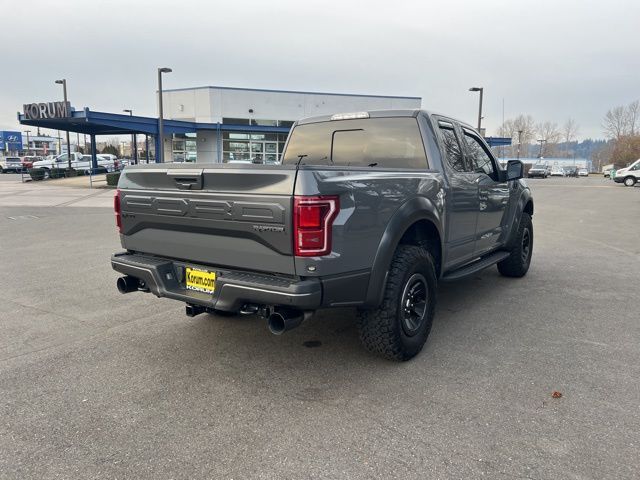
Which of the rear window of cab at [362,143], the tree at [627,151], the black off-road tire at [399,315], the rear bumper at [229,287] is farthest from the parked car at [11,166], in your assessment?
the tree at [627,151]

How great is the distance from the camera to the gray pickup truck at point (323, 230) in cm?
297

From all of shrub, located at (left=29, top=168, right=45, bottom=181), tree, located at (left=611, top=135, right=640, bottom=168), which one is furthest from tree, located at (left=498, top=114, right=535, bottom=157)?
shrub, located at (left=29, top=168, right=45, bottom=181)

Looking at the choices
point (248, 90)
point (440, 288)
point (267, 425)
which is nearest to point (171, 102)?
point (248, 90)

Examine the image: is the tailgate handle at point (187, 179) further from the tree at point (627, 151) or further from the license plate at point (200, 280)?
the tree at point (627, 151)

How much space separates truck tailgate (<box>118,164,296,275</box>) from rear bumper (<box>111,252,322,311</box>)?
71mm

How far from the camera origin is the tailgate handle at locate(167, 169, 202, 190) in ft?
11.0

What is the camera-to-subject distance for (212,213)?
3.27m

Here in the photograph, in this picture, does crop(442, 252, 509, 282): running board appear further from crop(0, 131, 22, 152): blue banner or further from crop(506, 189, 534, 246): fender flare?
crop(0, 131, 22, 152): blue banner

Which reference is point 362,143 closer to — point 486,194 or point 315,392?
point 486,194

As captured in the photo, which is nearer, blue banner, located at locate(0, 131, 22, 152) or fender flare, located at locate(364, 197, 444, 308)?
fender flare, located at locate(364, 197, 444, 308)

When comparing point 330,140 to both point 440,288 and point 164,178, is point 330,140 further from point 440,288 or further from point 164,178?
point 440,288

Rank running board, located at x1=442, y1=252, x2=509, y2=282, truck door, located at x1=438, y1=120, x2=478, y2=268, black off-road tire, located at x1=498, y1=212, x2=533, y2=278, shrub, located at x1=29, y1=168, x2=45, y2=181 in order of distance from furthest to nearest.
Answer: shrub, located at x1=29, y1=168, x2=45, y2=181
black off-road tire, located at x1=498, y1=212, x2=533, y2=278
running board, located at x1=442, y1=252, x2=509, y2=282
truck door, located at x1=438, y1=120, x2=478, y2=268

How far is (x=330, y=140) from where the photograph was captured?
4.98m

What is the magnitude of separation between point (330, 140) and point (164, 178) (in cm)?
197
